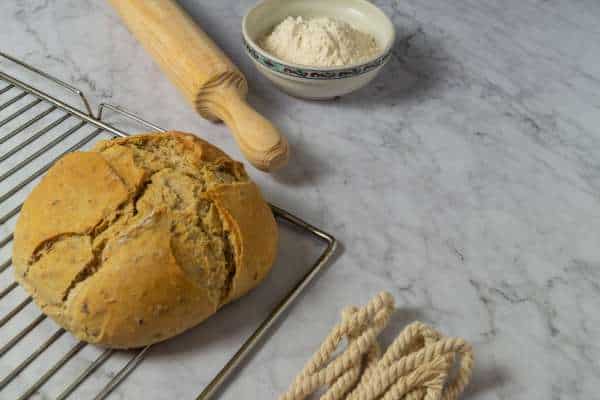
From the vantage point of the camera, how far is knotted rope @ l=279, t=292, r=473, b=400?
2.06 ft

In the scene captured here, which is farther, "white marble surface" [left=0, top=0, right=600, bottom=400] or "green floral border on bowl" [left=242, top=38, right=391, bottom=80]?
"green floral border on bowl" [left=242, top=38, right=391, bottom=80]

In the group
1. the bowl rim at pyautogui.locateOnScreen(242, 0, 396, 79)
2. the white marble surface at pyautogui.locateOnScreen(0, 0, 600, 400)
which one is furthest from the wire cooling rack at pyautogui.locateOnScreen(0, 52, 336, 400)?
the bowl rim at pyautogui.locateOnScreen(242, 0, 396, 79)

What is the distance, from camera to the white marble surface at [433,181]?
72 cm

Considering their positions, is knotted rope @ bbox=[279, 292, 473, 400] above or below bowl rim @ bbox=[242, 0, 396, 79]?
below

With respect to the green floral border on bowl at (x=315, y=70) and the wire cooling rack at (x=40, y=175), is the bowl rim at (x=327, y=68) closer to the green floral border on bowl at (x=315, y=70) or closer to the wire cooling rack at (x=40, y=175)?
the green floral border on bowl at (x=315, y=70)

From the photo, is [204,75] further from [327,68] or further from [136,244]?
[136,244]

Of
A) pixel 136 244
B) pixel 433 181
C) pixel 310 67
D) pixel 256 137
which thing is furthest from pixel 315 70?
pixel 136 244

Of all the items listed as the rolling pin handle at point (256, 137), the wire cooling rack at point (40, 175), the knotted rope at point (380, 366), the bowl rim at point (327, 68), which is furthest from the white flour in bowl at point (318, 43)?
the knotted rope at point (380, 366)

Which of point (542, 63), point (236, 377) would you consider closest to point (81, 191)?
point (236, 377)

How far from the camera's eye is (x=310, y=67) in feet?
3.08

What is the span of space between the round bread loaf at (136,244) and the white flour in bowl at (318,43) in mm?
344

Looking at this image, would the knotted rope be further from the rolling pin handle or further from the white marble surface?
the rolling pin handle

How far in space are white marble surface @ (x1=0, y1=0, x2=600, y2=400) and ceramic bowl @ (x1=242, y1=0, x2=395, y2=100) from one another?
75mm

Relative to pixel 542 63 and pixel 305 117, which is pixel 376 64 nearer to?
pixel 305 117
